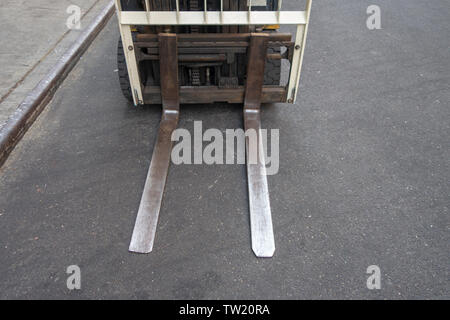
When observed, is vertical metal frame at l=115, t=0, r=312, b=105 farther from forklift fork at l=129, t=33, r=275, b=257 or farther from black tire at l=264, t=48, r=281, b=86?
black tire at l=264, t=48, r=281, b=86

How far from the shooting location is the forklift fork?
2.33 metres

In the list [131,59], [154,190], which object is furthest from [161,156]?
[131,59]

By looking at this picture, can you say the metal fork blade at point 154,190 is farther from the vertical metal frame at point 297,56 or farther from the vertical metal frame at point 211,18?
the vertical metal frame at point 297,56

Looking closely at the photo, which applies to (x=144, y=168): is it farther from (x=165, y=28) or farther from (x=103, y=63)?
(x=103, y=63)

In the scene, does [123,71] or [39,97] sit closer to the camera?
[123,71]

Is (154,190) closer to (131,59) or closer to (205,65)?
(131,59)

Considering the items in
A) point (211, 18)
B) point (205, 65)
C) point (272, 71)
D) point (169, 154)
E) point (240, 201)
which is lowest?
point (240, 201)

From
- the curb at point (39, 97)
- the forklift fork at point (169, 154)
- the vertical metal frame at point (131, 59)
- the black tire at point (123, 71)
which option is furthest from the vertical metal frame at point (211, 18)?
the curb at point (39, 97)

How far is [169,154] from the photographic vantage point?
117 inches

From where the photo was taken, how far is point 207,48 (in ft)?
10.0

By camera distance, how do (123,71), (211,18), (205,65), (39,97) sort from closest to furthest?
(211,18) → (205,65) → (123,71) → (39,97)

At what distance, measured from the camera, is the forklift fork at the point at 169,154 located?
91.7 inches

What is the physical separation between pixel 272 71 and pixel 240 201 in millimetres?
1602
